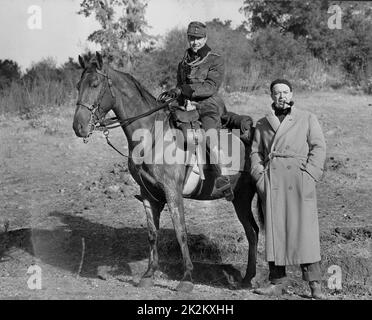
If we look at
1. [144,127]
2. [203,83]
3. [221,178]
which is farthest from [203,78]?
[221,178]

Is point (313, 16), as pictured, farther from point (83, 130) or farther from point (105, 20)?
point (83, 130)

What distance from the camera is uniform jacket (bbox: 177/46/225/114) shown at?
871 cm

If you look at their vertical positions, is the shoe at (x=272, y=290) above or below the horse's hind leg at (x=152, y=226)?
below

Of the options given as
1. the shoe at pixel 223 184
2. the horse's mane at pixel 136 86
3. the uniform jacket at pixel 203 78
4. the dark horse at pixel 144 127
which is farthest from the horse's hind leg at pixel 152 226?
the uniform jacket at pixel 203 78

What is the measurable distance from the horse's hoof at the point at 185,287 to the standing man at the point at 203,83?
1239mm

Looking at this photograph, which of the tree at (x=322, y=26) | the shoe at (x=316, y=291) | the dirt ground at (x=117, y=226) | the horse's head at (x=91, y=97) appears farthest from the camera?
the tree at (x=322, y=26)

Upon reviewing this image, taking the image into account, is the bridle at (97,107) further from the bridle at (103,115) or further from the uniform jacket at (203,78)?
the uniform jacket at (203,78)

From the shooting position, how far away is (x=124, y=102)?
28.4ft

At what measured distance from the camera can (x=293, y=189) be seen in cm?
779

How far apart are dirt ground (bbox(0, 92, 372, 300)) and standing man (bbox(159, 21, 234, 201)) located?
1.66 metres

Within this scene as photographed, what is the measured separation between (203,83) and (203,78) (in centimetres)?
7

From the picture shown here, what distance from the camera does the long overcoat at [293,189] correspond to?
773cm

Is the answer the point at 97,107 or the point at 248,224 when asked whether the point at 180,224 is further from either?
the point at 97,107

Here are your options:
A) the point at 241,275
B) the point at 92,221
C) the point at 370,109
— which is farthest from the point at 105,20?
the point at 241,275
